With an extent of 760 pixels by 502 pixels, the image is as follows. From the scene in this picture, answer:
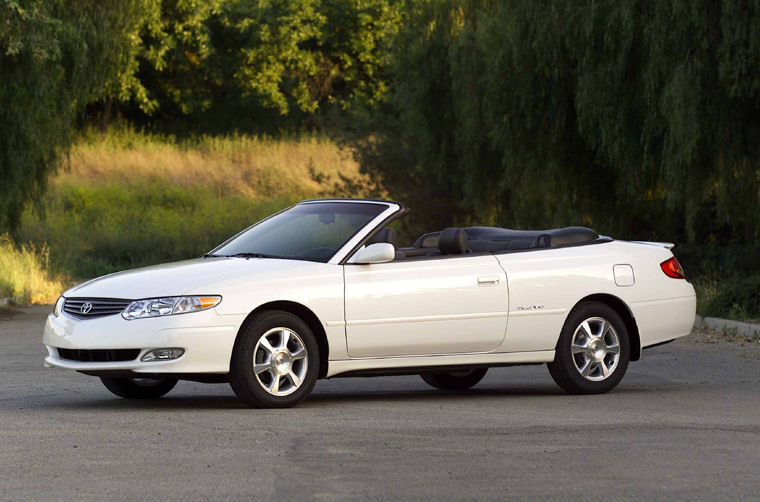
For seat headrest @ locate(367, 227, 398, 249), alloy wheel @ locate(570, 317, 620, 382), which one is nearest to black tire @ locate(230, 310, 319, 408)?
seat headrest @ locate(367, 227, 398, 249)

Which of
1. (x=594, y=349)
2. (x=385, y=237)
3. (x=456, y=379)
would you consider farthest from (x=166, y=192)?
(x=385, y=237)

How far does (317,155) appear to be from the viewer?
52.7m

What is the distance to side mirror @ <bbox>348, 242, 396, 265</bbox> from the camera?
1091 centimetres

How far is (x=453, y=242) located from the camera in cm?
1155

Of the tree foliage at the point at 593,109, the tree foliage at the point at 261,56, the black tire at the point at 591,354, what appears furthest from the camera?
the tree foliage at the point at 261,56

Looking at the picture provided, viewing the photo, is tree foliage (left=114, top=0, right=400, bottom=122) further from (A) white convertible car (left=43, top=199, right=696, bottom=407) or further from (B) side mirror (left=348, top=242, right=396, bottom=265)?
(B) side mirror (left=348, top=242, right=396, bottom=265)

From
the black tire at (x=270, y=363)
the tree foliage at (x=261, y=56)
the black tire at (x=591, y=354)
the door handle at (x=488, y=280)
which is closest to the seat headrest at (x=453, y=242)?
the door handle at (x=488, y=280)

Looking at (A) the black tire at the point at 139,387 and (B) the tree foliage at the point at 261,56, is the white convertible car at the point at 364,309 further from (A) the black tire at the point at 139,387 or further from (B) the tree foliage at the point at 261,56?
(B) the tree foliage at the point at 261,56

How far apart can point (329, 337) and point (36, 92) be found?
1360 centimetres

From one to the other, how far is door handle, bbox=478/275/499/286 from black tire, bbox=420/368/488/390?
4.90 feet

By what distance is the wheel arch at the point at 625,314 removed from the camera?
1215cm

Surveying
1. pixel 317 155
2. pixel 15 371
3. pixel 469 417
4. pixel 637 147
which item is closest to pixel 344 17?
pixel 317 155

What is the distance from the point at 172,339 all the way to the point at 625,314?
13.4 feet

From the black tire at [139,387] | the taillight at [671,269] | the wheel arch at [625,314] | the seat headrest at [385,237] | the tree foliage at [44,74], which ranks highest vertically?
the tree foliage at [44,74]
